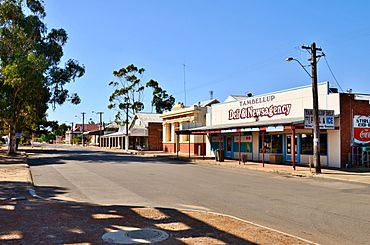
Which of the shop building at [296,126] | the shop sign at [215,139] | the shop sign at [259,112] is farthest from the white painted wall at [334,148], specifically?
the shop sign at [215,139]

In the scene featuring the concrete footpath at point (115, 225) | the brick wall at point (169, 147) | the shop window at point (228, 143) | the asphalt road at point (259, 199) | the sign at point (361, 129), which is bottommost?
A: the asphalt road at point (259, 199)

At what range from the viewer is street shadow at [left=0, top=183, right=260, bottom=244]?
6676 millimetres

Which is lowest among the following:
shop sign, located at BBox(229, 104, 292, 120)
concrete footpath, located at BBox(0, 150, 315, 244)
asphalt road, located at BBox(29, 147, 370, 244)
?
asphalt road, located at BBox(29, 147, 370, 244)

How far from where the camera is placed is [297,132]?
88.7 feet

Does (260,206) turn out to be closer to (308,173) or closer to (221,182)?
(221,182)

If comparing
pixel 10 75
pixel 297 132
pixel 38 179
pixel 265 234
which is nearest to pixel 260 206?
pixel 265 234

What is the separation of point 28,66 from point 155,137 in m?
29.6

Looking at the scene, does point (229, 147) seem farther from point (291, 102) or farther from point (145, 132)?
point (145, 132)

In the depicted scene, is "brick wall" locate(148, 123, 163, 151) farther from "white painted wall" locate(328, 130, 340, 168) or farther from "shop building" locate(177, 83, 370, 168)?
"white painted wall" locate(328, 130, 340, 168)

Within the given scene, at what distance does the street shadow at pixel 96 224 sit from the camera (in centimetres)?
668

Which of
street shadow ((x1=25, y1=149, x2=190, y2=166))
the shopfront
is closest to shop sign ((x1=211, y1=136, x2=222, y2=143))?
the shopfront

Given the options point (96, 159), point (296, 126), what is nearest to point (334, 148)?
point (296, 126)

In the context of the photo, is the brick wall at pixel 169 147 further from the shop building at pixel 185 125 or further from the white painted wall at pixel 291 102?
the white painted wall at pixel 291 102

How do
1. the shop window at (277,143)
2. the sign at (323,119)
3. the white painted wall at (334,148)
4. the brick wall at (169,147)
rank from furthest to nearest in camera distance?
the brick wall at (169,147) → the shop window at (277,143) → the white painted wall at (334,148) → the sign at (323,119)
